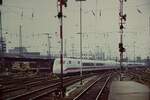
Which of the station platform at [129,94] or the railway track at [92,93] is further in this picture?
the railway track at [92,93]

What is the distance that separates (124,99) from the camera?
2119cm

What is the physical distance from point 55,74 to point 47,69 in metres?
28.2

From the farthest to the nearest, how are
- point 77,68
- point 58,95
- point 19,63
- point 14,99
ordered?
point 19,63, point 77,68, point 58,95, point 14,99

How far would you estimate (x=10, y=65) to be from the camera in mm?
87312

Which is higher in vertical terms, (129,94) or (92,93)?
(129,94)

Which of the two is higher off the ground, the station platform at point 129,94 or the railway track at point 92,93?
the station platform at point 129,94

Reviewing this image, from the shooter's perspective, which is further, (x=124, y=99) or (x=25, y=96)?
(x=25, y=96)

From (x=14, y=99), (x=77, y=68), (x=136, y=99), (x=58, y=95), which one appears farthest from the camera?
(x=77, y=68)

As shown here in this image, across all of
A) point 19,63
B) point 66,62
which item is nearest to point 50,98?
point 66,62

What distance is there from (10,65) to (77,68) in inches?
1001

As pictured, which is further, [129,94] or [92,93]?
[92,93]

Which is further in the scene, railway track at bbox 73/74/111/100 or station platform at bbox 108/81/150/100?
railway track at bbox 73/74/111/100

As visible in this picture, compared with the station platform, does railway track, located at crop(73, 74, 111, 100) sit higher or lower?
lower

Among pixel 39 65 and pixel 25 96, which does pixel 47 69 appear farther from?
pixel 25 96
